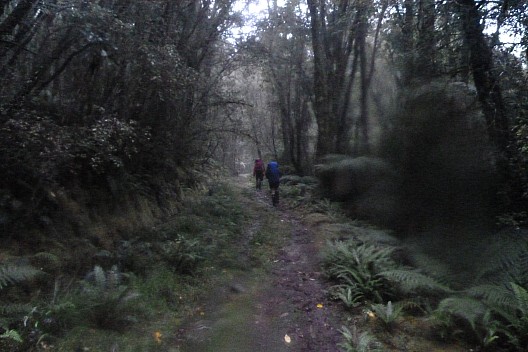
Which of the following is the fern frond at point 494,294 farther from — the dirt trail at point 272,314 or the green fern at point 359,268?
the dirt trail at point 272,314

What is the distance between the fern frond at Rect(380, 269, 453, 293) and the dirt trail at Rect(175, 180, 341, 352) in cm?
100

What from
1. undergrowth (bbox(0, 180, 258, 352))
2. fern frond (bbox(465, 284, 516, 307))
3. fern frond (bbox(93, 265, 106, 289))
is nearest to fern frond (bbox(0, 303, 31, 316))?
undergrowth (bbox(0, 180, 258, 352))

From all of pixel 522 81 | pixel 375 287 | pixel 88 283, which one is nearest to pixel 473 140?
pixel 522 81

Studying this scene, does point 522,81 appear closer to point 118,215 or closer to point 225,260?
point 225,260

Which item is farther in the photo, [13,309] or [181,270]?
[181,270]

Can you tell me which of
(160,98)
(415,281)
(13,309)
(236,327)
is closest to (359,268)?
(415,281)

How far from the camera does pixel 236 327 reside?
5637mm

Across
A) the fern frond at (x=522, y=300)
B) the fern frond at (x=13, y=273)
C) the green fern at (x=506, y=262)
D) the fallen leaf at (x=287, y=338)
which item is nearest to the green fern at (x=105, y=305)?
the fern frond at (x=13, y=273)

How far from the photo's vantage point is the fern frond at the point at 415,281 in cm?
567

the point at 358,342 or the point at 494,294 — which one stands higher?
the point at 494,294

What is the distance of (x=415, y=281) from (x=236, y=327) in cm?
250

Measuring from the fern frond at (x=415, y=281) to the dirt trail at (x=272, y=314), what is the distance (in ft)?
3.28

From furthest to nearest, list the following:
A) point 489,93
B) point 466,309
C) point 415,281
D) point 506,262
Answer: point 489,93, point 506,262, point 415,281, point 466,309

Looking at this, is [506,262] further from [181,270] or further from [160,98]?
[160,98]
